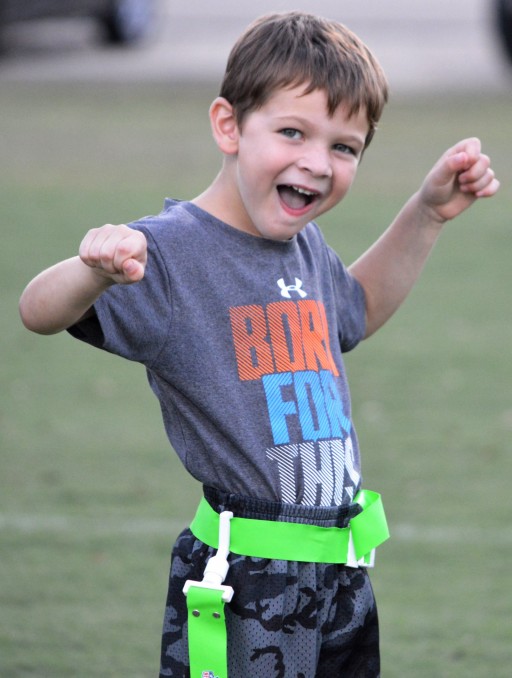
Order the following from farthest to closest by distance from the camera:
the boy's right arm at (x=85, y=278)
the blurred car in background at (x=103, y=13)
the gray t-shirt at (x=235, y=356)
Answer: the blurred car in background at (x=103, y=13) → the gray t-shirt at (x=235, y=356) → the boy's right arm at (x=85, y=278)

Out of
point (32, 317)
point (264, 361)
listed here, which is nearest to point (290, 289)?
point (264, 361)

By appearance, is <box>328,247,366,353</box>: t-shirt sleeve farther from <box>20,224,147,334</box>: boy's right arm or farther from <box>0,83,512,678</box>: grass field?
<box>0,83,512,678</box>: grass field

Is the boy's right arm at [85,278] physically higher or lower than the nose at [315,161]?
lower

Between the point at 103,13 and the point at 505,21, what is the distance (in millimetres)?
4863

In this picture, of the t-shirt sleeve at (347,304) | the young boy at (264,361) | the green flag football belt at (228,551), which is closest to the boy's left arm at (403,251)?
the t-shirt sleeve at (347,304)

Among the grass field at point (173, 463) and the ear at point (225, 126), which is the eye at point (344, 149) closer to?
the ear at point (225, 126)

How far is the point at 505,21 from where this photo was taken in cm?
1373

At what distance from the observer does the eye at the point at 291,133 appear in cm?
230

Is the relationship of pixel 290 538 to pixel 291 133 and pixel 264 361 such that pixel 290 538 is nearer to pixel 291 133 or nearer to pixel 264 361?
pixel 264 361

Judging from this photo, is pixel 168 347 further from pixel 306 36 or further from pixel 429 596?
pixel 429 596

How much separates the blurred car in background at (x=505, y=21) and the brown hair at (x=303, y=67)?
11730mm

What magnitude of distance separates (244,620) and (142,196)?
7.49m

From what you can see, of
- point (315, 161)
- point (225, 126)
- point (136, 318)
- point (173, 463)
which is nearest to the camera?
point (136, 318)

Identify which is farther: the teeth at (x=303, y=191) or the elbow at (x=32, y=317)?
the teeth at (x=303, y=191)
